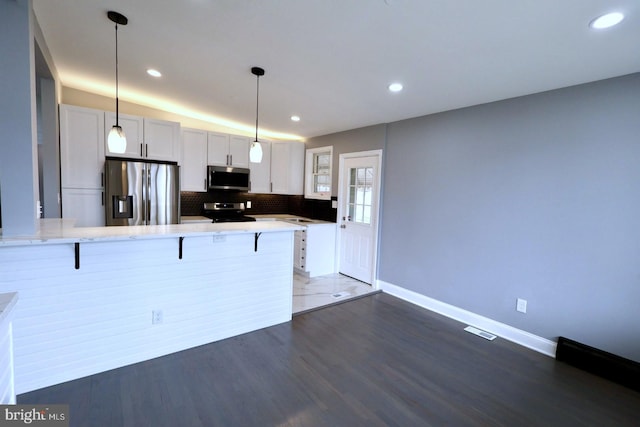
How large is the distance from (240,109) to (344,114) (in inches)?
61.6

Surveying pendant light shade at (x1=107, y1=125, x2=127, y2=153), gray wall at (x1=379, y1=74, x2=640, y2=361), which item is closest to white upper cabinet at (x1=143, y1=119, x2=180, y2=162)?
pendant light shade at (x1=107, y1=125, x2=127, y2=153)

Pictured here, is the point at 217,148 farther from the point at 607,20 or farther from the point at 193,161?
the point at 607,20

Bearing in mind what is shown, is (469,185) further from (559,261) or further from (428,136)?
(559,261)

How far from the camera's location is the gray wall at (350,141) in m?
4.26

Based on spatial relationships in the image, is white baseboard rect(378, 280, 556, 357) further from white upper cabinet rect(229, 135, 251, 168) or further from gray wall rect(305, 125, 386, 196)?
white upper cabinet rect(229, 135, 251, 168)

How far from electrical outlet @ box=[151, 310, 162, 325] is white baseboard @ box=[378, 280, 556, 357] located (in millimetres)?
2960

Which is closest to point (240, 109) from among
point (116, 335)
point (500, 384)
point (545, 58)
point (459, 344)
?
point (116, 335)

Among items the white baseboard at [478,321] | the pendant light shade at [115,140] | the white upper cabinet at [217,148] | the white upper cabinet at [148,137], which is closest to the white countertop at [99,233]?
the pendant light shade at [115,140]

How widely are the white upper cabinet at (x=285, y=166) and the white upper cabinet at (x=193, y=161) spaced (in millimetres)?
1285

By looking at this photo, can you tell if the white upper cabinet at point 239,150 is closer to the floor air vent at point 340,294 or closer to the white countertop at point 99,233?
the white countertop at point 99,233

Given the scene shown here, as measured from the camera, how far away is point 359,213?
181 inches

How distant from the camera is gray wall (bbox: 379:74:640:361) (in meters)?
2.34

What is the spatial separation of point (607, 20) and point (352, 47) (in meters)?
1.52

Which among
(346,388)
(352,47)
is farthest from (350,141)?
(346,388)
